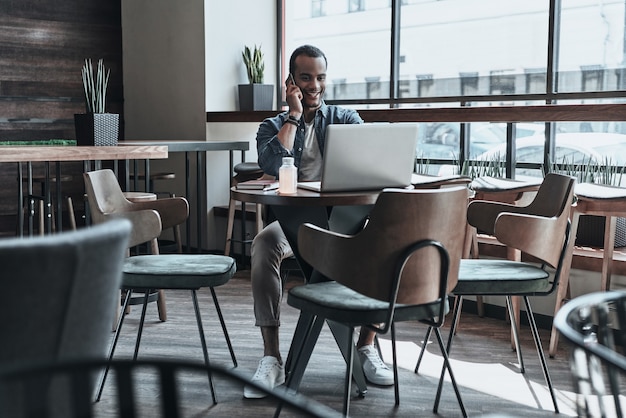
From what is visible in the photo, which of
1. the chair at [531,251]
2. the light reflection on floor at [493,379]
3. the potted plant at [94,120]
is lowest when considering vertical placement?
the light reflection on floor at [493,379]

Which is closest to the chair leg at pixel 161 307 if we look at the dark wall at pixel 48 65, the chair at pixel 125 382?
the dark wall at pixel 48 65

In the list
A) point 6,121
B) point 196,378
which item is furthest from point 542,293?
point 6,121

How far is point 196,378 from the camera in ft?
10.9

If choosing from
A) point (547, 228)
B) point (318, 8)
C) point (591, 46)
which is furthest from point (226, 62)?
point (547, 228)

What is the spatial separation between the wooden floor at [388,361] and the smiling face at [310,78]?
110cm

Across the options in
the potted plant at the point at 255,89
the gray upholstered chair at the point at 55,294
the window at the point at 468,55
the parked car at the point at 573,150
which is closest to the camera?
the gray upholstered chair at the point at 55,294

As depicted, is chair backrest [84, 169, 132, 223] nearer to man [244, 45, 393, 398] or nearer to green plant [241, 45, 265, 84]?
man [244, 45, 393, 398]

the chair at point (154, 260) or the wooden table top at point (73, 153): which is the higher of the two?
the wooden table top at point (73, 153)

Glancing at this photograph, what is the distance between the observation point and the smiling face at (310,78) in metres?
3.41

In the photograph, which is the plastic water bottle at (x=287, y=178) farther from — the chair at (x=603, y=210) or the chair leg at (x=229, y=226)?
the chair leg at (x=229, y=226)

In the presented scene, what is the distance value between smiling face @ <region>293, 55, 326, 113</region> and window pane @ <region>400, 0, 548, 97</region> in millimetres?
1881

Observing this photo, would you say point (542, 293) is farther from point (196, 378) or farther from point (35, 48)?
point (35, 48)

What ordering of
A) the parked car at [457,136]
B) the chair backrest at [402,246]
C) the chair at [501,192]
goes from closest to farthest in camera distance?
the chair backrest at [402,246]
the chair at [501,192]
the parked car at [457,136]

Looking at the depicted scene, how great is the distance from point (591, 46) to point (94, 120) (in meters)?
2.70
